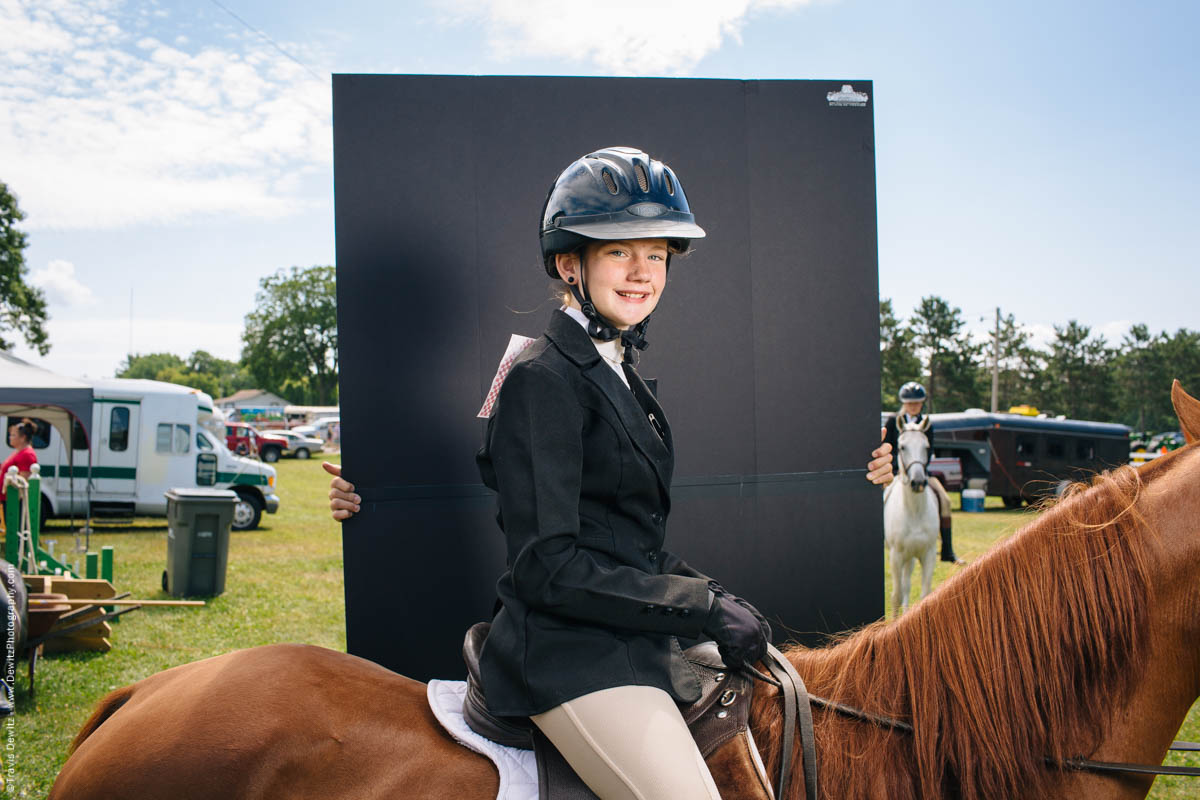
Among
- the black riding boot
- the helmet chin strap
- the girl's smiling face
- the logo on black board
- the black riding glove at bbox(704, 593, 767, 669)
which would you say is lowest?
the black riding boot

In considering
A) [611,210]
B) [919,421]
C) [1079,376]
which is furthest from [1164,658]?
[1079,376]

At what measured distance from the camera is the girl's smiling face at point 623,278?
1.83 metres

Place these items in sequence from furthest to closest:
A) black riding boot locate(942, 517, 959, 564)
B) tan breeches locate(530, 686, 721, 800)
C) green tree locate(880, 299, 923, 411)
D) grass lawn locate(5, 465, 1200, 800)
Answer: green tree locate(880, 299, 923, 411), black riding boot locate(942, 517, 959, 564), grass lawn locate(5, 465, 1200, 800), tan breeches locate(530, 686, 721, 800)

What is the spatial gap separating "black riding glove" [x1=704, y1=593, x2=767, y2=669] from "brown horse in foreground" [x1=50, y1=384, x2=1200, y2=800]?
217mm

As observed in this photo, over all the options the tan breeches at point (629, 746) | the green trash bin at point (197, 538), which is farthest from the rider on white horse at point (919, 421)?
the green trash bin at point (197, 538)

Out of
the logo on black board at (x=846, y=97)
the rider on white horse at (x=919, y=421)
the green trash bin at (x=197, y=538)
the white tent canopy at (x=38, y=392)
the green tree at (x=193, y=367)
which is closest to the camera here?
the logo on black board at (x=846, y=97)

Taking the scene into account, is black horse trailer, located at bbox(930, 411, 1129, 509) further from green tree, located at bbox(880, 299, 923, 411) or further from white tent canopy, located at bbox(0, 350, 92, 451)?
green tree, located at bbox(880, 299, 923, 411)

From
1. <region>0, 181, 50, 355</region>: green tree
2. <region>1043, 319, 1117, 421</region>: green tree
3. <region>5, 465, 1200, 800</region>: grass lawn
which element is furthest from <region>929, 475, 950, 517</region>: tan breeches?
<region>1043, 319, 1117, 421</region>: green tree

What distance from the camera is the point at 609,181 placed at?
183 centimetres

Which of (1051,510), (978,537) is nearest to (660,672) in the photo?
(1051,510)

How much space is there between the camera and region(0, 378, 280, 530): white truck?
1559cm

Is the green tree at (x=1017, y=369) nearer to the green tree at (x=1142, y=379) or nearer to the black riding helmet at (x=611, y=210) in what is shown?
the green tree at (x=1142, y=379)

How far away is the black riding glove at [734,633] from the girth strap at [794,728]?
11 cm

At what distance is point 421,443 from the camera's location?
3.47 meters
